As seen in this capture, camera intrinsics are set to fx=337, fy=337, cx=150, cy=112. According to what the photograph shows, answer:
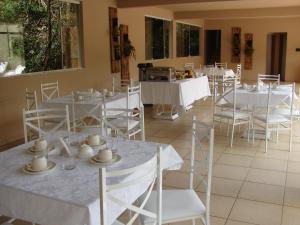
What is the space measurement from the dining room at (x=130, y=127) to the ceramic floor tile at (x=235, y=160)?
0.04 ft

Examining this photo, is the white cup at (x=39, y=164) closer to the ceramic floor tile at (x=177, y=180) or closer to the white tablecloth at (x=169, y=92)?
the ceramic floor tile at (x=177, y=180)

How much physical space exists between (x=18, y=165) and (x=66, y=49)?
4285 mm

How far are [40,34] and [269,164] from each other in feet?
12.6

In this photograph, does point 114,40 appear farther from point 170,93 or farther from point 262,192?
point 262,192

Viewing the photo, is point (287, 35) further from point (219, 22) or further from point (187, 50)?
point (187, 50)

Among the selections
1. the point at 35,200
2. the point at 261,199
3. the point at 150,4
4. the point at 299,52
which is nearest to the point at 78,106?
the point at 261,199

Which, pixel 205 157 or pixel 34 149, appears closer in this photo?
pixel 34 149

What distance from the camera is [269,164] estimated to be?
3.77m

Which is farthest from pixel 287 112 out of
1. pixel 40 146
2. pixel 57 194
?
pixel 57 194

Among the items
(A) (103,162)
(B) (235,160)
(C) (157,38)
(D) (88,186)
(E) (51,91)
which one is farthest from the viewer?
(C) (157,38)

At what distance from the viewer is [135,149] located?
2141 mm

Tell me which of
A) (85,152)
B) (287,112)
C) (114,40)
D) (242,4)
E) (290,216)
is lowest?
(290,216)

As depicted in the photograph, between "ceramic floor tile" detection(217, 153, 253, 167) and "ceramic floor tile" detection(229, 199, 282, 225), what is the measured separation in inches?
36.4

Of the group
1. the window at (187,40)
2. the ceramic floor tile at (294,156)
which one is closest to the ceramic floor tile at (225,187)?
the ceramic floor tile at (294,156)
